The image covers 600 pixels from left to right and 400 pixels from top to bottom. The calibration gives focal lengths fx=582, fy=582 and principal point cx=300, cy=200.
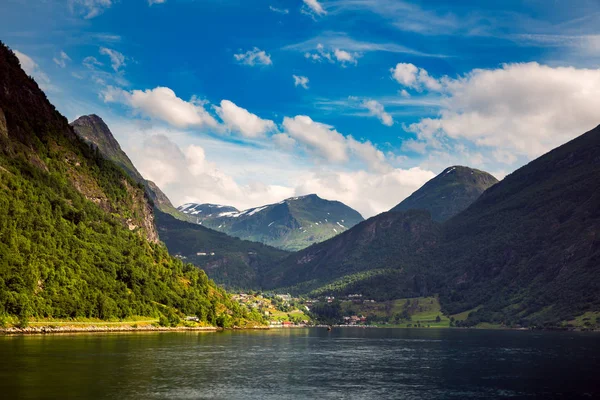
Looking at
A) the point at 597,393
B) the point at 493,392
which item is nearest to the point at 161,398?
the point at 493,392

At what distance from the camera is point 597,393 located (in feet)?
348

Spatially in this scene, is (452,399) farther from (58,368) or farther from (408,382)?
(58,368)

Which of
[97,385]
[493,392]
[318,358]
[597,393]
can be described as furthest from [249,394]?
[318,358]

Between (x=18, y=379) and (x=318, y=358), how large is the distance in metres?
94.6

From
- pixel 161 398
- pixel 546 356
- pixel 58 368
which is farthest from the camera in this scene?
pixel 546 356

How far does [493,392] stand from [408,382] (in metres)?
18.9

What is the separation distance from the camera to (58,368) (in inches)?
4545

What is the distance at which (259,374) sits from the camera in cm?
12950

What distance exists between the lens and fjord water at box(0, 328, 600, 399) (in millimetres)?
100938

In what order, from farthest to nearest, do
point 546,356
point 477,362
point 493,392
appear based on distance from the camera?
1. point 546,356
2. point 477,362
3. point 493,392

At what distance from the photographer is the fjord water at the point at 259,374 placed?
101 meters

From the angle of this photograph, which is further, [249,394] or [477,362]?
[477,362]

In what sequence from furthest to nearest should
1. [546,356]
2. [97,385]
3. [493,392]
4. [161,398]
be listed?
[546,356] < [493,392] < [97,385] < [161,398]

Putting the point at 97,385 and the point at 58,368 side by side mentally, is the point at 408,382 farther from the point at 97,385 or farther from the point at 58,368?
the point at 58,368
